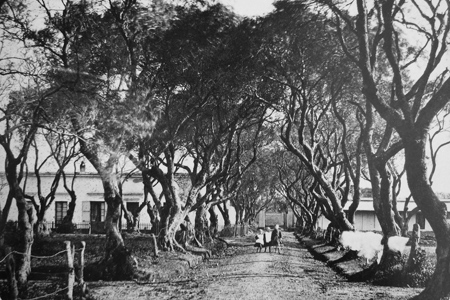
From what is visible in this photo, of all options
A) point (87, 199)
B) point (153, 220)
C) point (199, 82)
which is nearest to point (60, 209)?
point (87, 199)

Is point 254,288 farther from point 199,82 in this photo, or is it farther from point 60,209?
point 60,209

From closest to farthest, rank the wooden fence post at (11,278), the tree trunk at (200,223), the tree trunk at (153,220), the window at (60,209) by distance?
the wooden fence post at (11,278) < the tree trunk at (200,223) < the tree trunk at (153,220) < the window at (60,209)

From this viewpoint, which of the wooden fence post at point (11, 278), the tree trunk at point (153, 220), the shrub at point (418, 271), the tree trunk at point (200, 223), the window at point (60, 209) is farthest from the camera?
the window at point (60, 209)

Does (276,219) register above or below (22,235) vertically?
below

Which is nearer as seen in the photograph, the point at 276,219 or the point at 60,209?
the point at 60,209

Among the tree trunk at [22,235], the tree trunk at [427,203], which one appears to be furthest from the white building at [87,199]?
the tree trunk at [427,203]

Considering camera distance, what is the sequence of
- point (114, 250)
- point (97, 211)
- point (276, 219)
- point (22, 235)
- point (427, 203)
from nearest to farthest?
point (427, 203), point (22, 235), point (114, 250), point (97, 211), point (276, 219)

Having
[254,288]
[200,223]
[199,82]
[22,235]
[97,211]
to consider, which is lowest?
[254,288]

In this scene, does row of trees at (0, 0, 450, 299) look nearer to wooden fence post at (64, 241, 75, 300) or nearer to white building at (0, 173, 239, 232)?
wooden fence post at (64, 241, 75, 300)

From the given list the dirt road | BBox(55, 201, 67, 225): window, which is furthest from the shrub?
BBox(55, 201, 67, 225): window

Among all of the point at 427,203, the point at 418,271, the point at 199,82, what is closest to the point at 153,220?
the point at 199,82

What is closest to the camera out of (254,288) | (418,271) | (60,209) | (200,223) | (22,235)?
(22,235)

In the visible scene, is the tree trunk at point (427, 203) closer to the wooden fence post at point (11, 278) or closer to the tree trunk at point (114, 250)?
the wooden fence post at point (11, 278)

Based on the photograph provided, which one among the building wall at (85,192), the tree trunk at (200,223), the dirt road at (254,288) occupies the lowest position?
the dirt road at (254,288)
